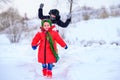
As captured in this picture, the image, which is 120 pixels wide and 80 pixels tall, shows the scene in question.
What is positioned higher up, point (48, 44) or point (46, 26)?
point (46, 26)

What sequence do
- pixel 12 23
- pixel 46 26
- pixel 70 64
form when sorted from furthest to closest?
1. pixel 12 23
2. pixel 70 64
3. pixel 46 26

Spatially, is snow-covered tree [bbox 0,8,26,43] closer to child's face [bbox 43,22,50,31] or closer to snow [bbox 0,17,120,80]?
snow [bbox 0,17,120,80]

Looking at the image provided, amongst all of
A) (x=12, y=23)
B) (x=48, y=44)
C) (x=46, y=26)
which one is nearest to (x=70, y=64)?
(x=48, y=44)

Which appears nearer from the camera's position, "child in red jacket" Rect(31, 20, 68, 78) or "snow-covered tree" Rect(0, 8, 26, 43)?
"child in red jacket" Rect(31, 20, 68, 78)

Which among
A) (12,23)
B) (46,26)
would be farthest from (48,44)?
(12,23)

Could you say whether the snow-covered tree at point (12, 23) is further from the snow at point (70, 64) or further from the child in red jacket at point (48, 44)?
the child in red jacket at point (48, 44)

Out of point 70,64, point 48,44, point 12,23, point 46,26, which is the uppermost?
point 46,26

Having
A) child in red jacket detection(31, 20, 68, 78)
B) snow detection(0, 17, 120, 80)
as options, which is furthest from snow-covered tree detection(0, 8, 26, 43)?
child in red jacket detection(31, 20, 68, 78)

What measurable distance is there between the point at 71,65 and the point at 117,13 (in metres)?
10.1

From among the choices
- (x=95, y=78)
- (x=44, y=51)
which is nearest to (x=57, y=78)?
(x=44, y=51)

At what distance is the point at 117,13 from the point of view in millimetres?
15586

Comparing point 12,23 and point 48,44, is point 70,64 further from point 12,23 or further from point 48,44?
point 12,23

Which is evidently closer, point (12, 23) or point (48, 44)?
point (48, 44)

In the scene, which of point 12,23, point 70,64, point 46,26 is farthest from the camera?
point 12,23
